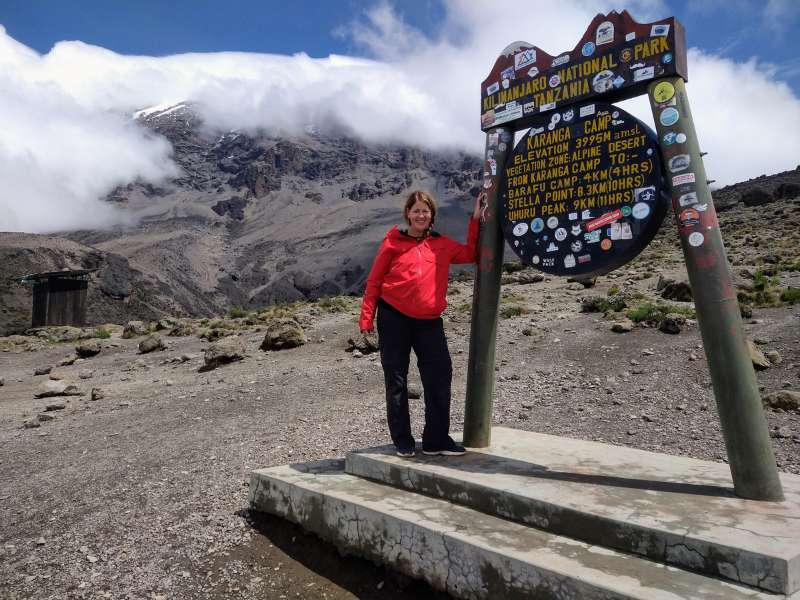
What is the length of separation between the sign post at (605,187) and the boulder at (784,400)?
3693 mm

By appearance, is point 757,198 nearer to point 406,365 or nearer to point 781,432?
point 781,432

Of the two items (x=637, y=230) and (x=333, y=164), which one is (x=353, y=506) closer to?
(x=637, y=230)

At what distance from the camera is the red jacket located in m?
4.04

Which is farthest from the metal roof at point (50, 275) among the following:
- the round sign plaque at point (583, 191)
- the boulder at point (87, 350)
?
the round sign plaque at point (583, 191)

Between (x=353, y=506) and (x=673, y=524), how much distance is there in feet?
5.80

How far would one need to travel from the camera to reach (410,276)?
404 cm

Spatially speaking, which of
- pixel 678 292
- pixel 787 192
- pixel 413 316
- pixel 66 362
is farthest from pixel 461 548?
pixel 787 192

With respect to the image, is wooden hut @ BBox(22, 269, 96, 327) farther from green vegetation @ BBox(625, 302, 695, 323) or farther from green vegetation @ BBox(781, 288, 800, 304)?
green vegetation @ BBox(781, 288, 800, 304)

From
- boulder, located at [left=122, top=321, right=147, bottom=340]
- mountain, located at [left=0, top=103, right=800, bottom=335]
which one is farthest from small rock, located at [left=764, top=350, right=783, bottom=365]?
mountain, located at [left=0, top=103, right=800, bottom=335]

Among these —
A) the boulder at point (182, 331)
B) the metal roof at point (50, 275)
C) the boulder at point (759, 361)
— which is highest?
the metal roof at point (50, 275)

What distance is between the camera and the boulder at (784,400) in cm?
617

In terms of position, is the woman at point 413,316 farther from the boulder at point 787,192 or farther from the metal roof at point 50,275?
the boulder at point 787,192

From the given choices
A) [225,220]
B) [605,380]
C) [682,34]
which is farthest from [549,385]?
[225,220]

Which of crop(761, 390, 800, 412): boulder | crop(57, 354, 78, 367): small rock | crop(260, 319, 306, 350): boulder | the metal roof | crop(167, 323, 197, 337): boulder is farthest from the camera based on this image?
the metal roof
